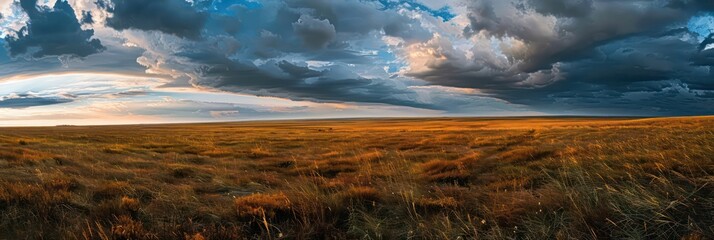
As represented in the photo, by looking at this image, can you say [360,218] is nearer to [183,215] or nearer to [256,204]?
[256,204]

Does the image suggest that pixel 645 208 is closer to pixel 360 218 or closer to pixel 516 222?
pixel 516 222

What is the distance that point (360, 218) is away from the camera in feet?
20.1

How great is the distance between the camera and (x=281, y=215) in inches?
254

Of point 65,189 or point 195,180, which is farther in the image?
point 195,180

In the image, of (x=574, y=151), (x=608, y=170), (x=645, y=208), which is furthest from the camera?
(x=574, y=151)

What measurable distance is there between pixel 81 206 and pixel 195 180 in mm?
4871

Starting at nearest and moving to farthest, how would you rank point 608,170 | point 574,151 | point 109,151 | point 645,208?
point 645,208
point 608,170
point 574,151
point 109,151

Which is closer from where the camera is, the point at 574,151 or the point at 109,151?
the point at 574,151

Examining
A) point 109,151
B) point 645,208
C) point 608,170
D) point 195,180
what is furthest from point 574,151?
point 109,151

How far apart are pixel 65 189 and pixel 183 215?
3.88 m

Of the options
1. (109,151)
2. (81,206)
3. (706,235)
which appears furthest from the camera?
(109,151)

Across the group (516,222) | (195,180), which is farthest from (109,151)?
(516,222)

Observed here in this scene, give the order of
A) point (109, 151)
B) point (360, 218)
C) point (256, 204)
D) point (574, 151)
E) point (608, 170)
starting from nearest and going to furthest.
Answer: point (360, 218) → point (256, 204) → point (608, 170) → point (574, 151) → point (109, 151)

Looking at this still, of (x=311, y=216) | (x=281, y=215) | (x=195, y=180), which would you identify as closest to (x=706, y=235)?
(x=311, y=216)
